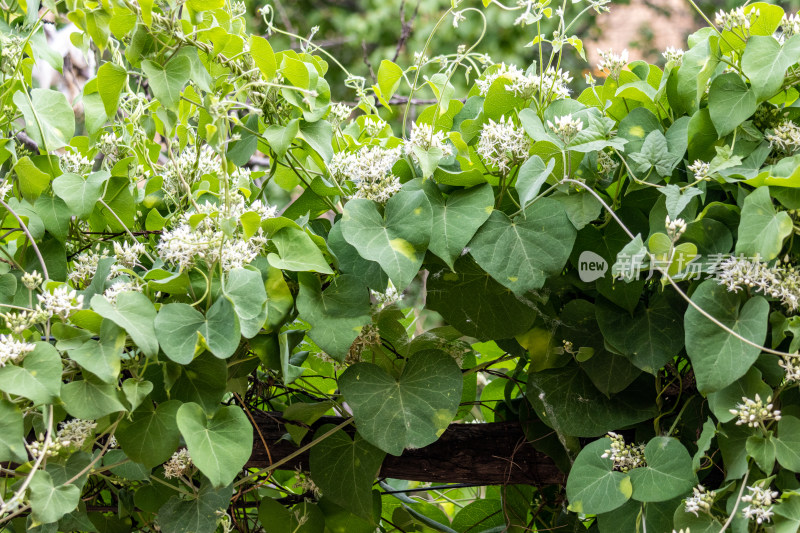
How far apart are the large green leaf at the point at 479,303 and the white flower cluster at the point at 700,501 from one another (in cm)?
22

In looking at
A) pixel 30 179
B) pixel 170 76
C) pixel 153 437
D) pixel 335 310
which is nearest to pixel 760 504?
pixel 335 310

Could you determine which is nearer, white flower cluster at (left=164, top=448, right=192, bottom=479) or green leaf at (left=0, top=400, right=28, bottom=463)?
green leaf at (left=0, top=400, right=28, bottom=463)

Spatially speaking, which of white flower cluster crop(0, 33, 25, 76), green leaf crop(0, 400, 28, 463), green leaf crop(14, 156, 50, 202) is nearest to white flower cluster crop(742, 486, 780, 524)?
green leaf crop(0, 400, 28, 463)

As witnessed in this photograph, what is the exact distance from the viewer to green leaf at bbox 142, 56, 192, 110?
2.09 feet

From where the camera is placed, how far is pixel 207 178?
0.81m

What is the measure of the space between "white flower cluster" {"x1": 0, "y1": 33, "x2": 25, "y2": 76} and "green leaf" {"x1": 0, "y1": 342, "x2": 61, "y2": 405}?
1.29 feet

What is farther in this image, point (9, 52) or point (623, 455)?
point (9, 52)

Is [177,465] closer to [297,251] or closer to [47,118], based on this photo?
[297,251]

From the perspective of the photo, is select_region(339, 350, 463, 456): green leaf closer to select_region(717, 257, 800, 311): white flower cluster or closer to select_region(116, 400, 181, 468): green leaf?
select_region(116, 400, 181, 468): green leaf

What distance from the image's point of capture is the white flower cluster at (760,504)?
22.4 inches

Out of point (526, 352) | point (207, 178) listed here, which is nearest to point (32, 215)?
point (207, 178)

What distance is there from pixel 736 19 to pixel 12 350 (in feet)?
2.27

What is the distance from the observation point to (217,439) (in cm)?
62

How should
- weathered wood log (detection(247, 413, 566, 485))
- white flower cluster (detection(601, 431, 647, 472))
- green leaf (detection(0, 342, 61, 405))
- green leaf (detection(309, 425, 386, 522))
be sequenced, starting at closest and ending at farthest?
green leaf (detection(0, 342, 61, 405)), white flower cluster (detection(601, 431, 647, 472)), green leaf (detection(309, 425, 386, 522)), weathered wood log (detection(247, 413, 566, 485))
